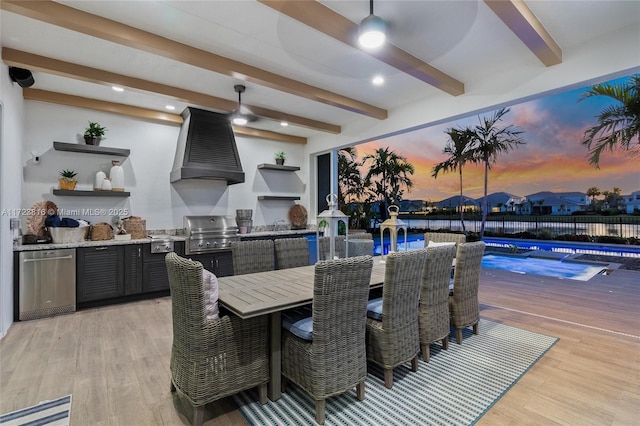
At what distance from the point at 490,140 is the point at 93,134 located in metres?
7.32

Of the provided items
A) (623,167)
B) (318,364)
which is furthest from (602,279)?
(318,364)

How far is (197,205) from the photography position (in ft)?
17.4

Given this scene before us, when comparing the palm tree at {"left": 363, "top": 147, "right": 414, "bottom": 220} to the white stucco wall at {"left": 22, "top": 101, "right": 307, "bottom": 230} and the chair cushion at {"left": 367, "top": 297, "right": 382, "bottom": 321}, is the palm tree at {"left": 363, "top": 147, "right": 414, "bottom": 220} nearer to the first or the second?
the white stucco wall at {"left": 22, "top": 101, "right": 307, "bottom": 230}

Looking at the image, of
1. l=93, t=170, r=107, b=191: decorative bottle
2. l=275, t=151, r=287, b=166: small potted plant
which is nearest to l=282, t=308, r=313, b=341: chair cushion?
l=93, t=170, r=107, b=191: decorative bottle

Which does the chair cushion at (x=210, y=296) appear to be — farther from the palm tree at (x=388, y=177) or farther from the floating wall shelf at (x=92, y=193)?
the palm tree at (x=388, y=177)

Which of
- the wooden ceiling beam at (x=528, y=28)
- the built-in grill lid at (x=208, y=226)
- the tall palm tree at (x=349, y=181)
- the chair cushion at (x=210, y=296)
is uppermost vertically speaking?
the wooden ceiling beam at (x=528, y=28)

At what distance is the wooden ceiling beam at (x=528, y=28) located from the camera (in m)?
2.16

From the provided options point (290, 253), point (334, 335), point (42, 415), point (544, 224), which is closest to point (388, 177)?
point (544, 224)

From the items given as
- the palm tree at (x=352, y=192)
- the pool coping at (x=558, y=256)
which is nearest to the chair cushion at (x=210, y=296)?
the palm tree at (x=352, y=192)

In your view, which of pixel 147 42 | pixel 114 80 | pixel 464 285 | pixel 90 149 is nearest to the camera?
pixel 147 42

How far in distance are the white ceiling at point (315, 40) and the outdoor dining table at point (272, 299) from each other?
2132 millimetres

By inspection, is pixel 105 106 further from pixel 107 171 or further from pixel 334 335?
pixel 334 335

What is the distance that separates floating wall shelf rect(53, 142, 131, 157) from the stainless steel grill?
1342mm

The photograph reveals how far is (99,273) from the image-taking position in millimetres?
3971
